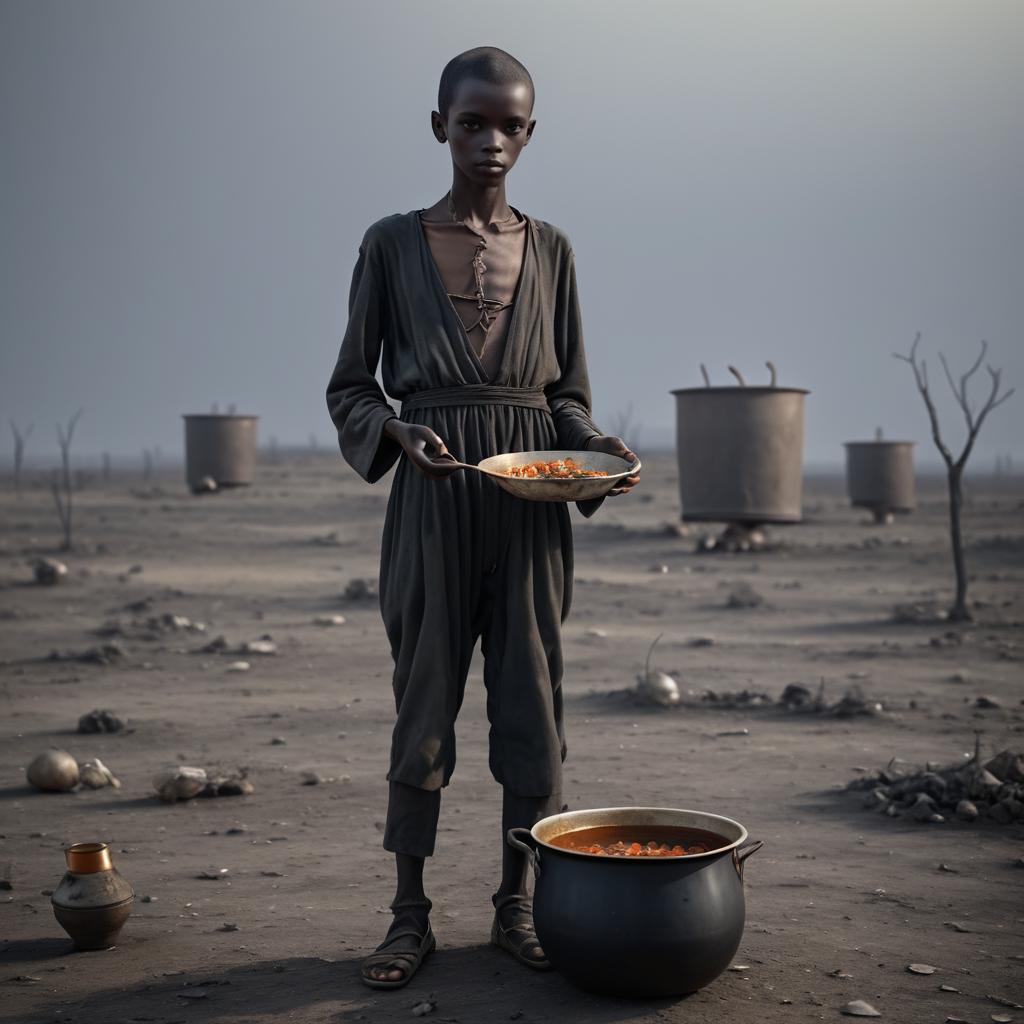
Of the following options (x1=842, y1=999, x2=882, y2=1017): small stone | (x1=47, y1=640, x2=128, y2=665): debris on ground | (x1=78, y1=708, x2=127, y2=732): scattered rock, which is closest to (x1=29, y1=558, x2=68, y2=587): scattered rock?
(x1=47, y1=640, x2=128, y2=665): debris on ground

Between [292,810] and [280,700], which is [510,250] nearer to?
[292,810]

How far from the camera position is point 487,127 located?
3457 mm

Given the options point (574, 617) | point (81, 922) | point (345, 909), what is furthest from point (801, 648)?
point (81, 922)

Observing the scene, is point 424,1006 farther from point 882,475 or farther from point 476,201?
point 882,475

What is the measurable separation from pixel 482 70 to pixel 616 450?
1.03 m

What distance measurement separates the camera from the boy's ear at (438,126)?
3.58m

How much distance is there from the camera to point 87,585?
47.4ft

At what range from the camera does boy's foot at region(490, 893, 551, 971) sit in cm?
353

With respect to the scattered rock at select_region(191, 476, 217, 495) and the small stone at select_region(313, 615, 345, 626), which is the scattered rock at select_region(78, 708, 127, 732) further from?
the scattered rock at select_region(191, 476, 217, 495)

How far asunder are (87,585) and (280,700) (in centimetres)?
675

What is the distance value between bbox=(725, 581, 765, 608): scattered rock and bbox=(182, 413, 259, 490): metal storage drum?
10.8 metres

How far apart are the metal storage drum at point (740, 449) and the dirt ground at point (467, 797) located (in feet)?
3.43

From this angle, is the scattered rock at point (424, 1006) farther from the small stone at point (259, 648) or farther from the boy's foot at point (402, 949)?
→ the small stone at point (259, 648)

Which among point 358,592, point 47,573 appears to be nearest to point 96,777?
point 358,592
